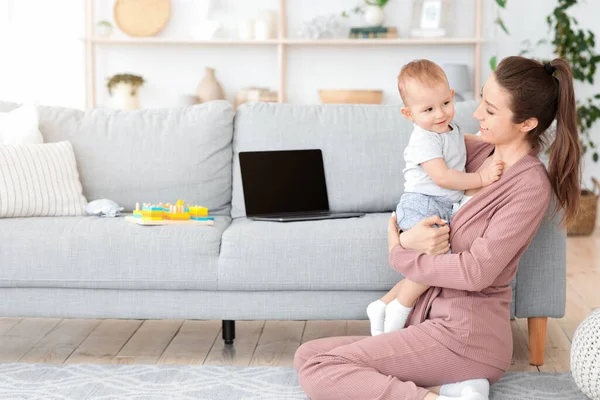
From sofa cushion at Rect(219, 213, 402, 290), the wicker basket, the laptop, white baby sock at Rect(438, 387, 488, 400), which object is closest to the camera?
white baby sock at Rect(438, 387, 488, 400)

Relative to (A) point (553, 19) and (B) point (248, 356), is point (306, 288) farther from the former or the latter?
(A) point (553, 19)

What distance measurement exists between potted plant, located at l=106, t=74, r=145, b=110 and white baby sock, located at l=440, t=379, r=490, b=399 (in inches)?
149

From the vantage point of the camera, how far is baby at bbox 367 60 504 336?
2268mm

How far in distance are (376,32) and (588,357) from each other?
350 cm

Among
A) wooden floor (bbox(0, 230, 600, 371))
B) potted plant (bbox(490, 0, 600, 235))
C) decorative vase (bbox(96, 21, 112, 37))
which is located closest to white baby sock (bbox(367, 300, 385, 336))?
wooden floor (bbox(0, 230, 600, 371))

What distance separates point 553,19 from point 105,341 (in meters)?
3.79

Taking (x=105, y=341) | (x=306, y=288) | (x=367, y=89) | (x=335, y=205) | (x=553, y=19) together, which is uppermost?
(x=553, y=19)

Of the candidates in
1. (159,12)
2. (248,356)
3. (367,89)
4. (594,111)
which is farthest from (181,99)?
(248,356)

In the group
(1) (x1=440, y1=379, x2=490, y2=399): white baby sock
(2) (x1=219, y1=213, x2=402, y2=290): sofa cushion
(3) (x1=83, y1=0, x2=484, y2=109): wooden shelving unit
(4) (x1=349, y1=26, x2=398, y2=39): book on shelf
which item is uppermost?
(4) (x1=349, y1=26, x2=398, y2=39): book on shelf

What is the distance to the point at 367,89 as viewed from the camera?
5613 mm

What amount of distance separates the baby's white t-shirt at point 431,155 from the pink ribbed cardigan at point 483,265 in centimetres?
12

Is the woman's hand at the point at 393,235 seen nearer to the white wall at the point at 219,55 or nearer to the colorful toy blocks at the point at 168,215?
the colorful toy blocks at the point at 168,215

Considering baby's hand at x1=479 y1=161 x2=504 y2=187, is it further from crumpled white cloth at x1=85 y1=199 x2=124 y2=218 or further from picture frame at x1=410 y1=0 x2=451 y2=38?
picture frame at x1=410 y1=0 x2=451 y2=38

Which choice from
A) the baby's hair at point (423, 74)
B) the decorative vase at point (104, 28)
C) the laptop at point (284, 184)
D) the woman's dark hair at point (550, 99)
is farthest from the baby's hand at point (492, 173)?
the decorative vase at point (104, 28)
